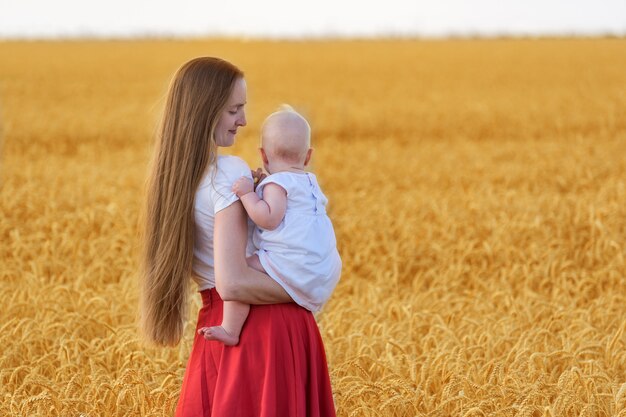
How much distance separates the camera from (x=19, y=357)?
16.3ft

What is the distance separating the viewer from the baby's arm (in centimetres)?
283

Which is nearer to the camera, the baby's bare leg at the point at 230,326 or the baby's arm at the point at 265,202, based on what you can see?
the baby's arm at the point at 265,202

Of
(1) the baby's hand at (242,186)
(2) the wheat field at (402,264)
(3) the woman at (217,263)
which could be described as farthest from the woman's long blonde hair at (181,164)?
(2) the wheat field at (402,264)

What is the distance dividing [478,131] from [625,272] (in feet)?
41.9

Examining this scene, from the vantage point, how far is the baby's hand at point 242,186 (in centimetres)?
284

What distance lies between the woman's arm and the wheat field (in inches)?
22.3

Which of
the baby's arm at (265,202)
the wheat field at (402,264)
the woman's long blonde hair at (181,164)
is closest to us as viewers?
the baby's arm at (265,202)

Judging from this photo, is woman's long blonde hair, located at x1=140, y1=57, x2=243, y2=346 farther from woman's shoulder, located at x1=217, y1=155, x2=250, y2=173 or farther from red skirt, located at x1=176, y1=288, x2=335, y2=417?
red skirt, located at x1=176, y1=288, x2=335, y2=417

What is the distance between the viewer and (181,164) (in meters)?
2.95

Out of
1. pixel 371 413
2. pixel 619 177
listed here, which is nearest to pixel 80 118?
pixel 619 177

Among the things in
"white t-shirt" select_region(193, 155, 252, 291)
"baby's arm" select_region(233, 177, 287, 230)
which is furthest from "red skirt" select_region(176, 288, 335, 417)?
"baby's arm" select_region(233, 177, 287, 230)

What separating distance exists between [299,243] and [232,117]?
45 cm

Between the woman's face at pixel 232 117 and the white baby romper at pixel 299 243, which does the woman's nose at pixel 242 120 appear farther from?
the white baby romper at pixel 299 243

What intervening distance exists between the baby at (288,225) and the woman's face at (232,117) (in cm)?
10
